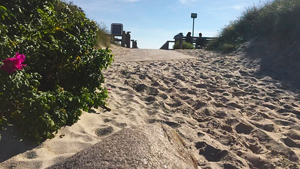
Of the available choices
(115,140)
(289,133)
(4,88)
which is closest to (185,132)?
A: (289,133)

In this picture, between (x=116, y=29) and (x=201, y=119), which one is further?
(x=116, y=29)

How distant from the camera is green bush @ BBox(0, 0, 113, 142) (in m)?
2.75

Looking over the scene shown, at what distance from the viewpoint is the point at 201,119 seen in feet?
14.1

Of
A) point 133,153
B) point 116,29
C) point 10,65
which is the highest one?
point 116,29

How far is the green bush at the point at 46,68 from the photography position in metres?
2.75

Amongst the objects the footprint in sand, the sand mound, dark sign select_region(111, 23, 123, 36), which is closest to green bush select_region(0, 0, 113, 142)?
the footprint in sand

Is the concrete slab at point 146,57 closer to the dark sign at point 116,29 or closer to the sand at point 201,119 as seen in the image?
the sand at point 201,119

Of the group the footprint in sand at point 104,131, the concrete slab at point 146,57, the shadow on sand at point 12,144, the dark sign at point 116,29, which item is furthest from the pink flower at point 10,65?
the dark sign at point 116,29

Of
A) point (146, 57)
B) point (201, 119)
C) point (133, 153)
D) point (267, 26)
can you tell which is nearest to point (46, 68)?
point (133, 153)

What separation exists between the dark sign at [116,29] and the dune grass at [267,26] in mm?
9019

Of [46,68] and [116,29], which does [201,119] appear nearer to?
[46,68]

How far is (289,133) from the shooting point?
12.6 feet

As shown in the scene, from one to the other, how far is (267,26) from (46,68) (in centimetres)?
993

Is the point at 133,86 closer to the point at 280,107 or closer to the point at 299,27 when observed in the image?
the point at 280,107
